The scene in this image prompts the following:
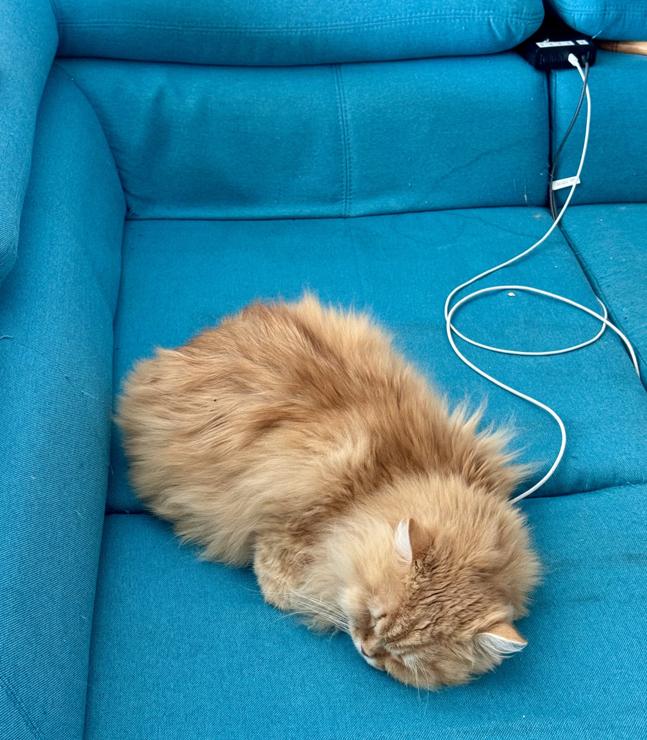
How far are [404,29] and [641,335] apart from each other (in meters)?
1.01

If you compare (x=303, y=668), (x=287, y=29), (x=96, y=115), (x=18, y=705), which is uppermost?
(x=287, y=29)

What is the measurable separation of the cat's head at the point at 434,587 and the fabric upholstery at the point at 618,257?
0.73 meters

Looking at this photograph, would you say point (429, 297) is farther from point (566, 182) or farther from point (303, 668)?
point (303, 668)

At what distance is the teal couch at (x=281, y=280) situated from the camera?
1.13m

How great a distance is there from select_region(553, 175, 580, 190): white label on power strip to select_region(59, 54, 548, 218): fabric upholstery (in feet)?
0.23

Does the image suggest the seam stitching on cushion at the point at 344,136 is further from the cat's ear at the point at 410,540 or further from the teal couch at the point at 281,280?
the cat's ear at the point at 410,540

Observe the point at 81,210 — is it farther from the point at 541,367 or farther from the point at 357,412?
the point at 541,367

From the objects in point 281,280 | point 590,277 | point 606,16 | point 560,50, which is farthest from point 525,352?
point 606,16

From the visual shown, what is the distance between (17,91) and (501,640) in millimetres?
1356

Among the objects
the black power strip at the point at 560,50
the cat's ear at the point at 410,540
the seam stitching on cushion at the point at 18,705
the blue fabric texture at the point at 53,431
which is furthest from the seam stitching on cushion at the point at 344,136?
the seam stitching on cushion at the point at 18,705

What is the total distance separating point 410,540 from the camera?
42.0 inches

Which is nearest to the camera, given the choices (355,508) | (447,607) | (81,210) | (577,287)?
(447,607)

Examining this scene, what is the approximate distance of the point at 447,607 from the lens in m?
1.09

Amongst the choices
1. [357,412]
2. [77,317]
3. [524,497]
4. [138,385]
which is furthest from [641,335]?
[77,317]
